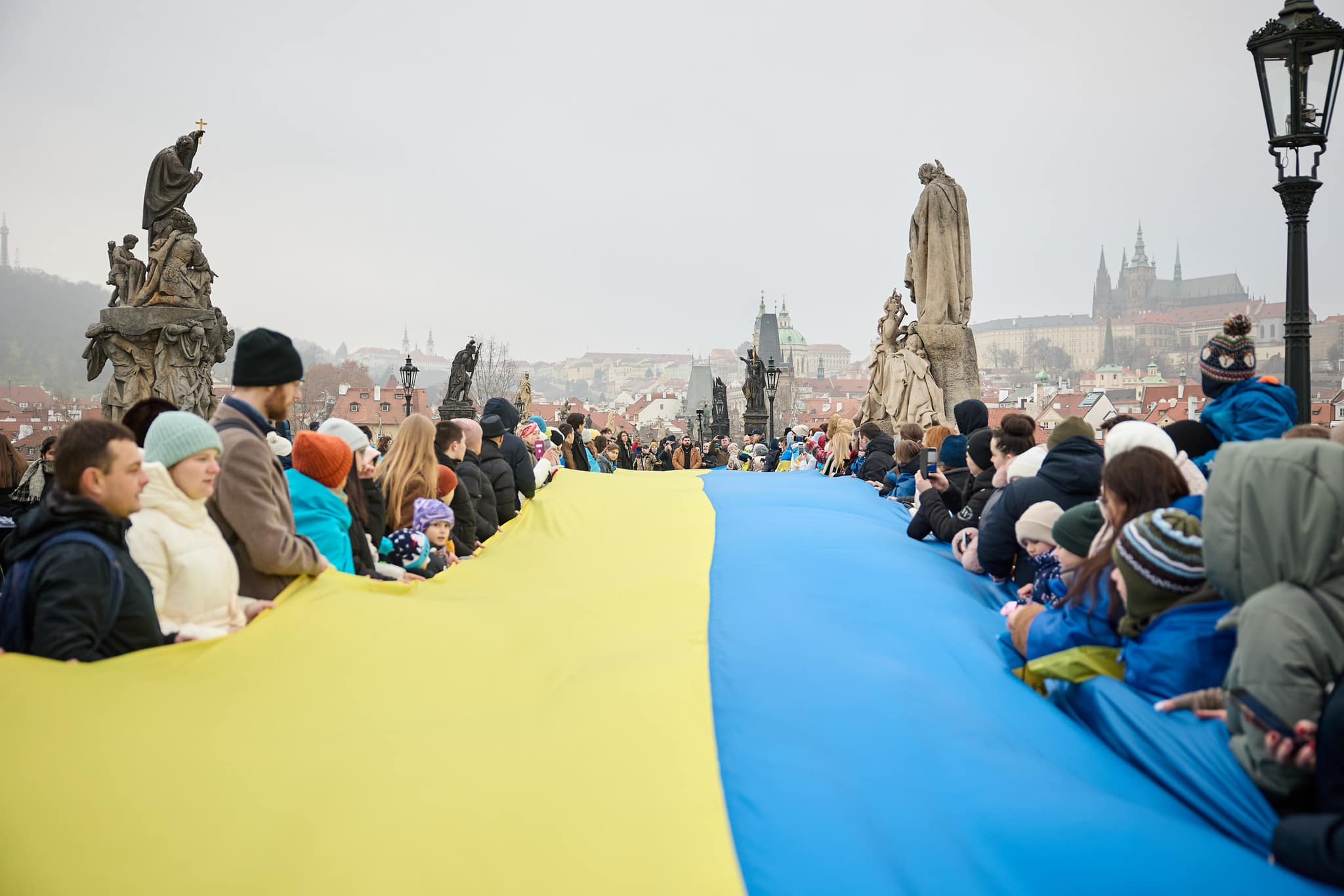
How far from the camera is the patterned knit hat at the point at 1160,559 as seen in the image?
2844mm

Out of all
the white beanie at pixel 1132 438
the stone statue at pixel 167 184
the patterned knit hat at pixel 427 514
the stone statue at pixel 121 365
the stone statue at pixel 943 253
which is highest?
the stone statue at pixel 167 184

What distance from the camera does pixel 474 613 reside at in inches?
164

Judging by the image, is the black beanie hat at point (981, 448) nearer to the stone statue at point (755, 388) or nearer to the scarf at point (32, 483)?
the scarf at point (32, 483)

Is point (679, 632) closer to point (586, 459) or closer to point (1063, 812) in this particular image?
point (1063, 812)

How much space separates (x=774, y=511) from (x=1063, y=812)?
5.21 m

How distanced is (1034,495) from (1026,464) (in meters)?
0.56

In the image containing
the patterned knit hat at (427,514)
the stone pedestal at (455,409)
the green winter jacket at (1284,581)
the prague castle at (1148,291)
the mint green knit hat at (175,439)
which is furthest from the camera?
the prague castle at (1148,291)

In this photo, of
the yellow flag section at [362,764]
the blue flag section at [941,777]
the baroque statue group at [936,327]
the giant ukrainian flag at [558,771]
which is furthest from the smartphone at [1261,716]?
the baroque statue group at [936,327]

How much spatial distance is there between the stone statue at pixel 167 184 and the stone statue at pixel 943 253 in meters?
9.72

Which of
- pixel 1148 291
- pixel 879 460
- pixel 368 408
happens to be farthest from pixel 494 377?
pixel 1148 291

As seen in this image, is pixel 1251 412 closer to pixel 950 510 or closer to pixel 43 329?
pixel 950 510

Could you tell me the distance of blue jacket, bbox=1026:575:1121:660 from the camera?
326 cm

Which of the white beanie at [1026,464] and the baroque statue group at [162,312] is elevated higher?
the baroque statue group at [162,312]

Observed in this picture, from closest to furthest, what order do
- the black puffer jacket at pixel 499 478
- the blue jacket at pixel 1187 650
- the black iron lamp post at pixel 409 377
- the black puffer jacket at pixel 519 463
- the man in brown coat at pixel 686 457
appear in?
the blue jacket at pixel 1187 650, the black puffer jacket at pixel 499 478, the black puffer jacket at pixel 519 463, the man in brown coat at pixel 686 457, the black iron lamp post at pixel 409 377
